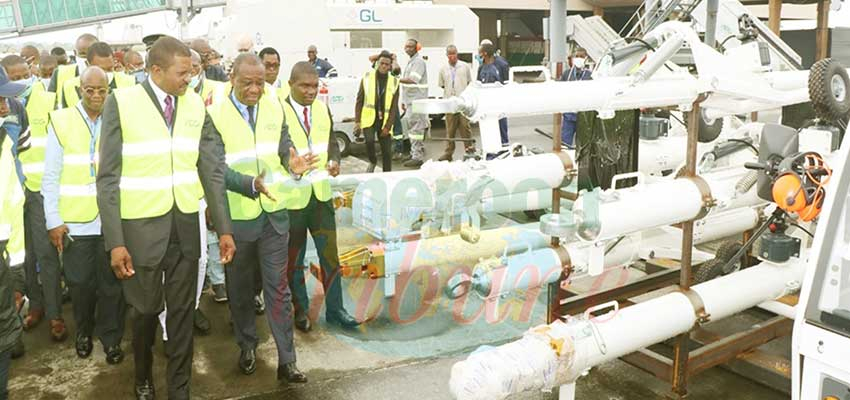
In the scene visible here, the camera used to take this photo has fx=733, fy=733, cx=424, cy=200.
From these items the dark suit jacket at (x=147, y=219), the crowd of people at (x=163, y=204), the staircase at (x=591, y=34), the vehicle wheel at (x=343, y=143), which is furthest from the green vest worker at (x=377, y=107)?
the staircase at (x=591, y=34)

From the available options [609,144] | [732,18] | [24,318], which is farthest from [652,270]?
[732,18]

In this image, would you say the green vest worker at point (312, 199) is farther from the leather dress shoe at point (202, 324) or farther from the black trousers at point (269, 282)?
the leather dress shoe at point (202, 324)

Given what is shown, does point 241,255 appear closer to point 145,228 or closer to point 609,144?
point 145,228

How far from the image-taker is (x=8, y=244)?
10.6ft

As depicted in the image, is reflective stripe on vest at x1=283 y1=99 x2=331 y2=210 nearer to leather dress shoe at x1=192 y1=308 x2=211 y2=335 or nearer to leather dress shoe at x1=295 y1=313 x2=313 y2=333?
leather dress shoe at x1=295 y1=313 x2=313 y2=333

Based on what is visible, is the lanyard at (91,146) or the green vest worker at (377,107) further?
the green vest worker at (377,107)

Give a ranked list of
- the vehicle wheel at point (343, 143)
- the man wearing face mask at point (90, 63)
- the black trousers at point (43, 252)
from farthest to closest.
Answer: the vehicle wheel at point (343, 143) < the man wearing face mask at point (90, 63) < the black trousers at point (43, 252)

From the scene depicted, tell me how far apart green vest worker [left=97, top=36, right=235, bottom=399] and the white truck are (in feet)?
25.0

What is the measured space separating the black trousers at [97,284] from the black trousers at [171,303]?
0.92 metres

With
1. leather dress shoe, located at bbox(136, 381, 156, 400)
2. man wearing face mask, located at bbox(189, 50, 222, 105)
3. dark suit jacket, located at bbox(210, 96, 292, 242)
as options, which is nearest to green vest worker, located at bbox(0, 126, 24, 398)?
leather dress shoe, located at bbox(136, 381, 156, 400)

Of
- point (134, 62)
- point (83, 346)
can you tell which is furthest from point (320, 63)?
point (83, 346)

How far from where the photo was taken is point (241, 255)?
4355 millimetres

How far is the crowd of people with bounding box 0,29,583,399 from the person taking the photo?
362 centimetres

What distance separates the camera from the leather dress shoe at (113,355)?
15.5 feet
